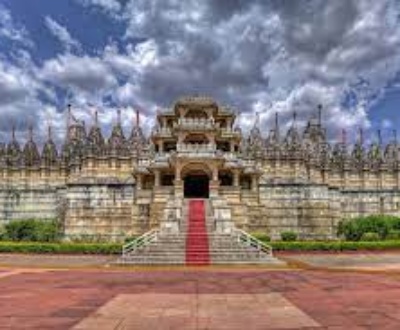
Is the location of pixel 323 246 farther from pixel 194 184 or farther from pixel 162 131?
pixel 162 131

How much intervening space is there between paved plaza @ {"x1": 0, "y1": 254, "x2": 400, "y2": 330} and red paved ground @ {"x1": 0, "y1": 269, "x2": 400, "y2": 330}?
24mm

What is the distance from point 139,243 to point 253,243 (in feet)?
24.4

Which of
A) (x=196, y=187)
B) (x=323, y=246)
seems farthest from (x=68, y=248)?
(x=323, y=246)

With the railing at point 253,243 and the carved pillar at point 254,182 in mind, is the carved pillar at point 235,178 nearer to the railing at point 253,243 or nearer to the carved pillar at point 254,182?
the carved pillar at point 254,182

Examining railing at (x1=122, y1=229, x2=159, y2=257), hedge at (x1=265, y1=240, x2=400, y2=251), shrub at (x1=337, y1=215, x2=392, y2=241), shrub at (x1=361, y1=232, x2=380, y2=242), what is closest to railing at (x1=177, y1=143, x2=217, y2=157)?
hedge at (x1=265, y1=240, x2=400, y2=251)

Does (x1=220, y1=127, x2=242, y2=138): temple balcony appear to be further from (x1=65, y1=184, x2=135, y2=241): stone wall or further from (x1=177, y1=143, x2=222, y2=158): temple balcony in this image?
(x1=65, y1=184, x2=135, y2=241): stone wall

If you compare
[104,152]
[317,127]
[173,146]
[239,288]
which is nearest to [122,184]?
[173,146]

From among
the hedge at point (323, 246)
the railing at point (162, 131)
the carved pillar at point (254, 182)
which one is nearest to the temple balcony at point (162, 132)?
the railing at point (162, 131)

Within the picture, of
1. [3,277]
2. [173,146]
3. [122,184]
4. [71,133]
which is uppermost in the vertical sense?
[71,133]

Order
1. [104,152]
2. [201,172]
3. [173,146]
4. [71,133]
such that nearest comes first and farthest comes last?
[201,172], [173,146], [104,152], [71,133]

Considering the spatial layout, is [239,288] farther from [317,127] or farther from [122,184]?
[317,127]

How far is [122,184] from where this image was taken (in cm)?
5128

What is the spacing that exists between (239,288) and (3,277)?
11893 mm

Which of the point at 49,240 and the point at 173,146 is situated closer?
the point at 49,240
